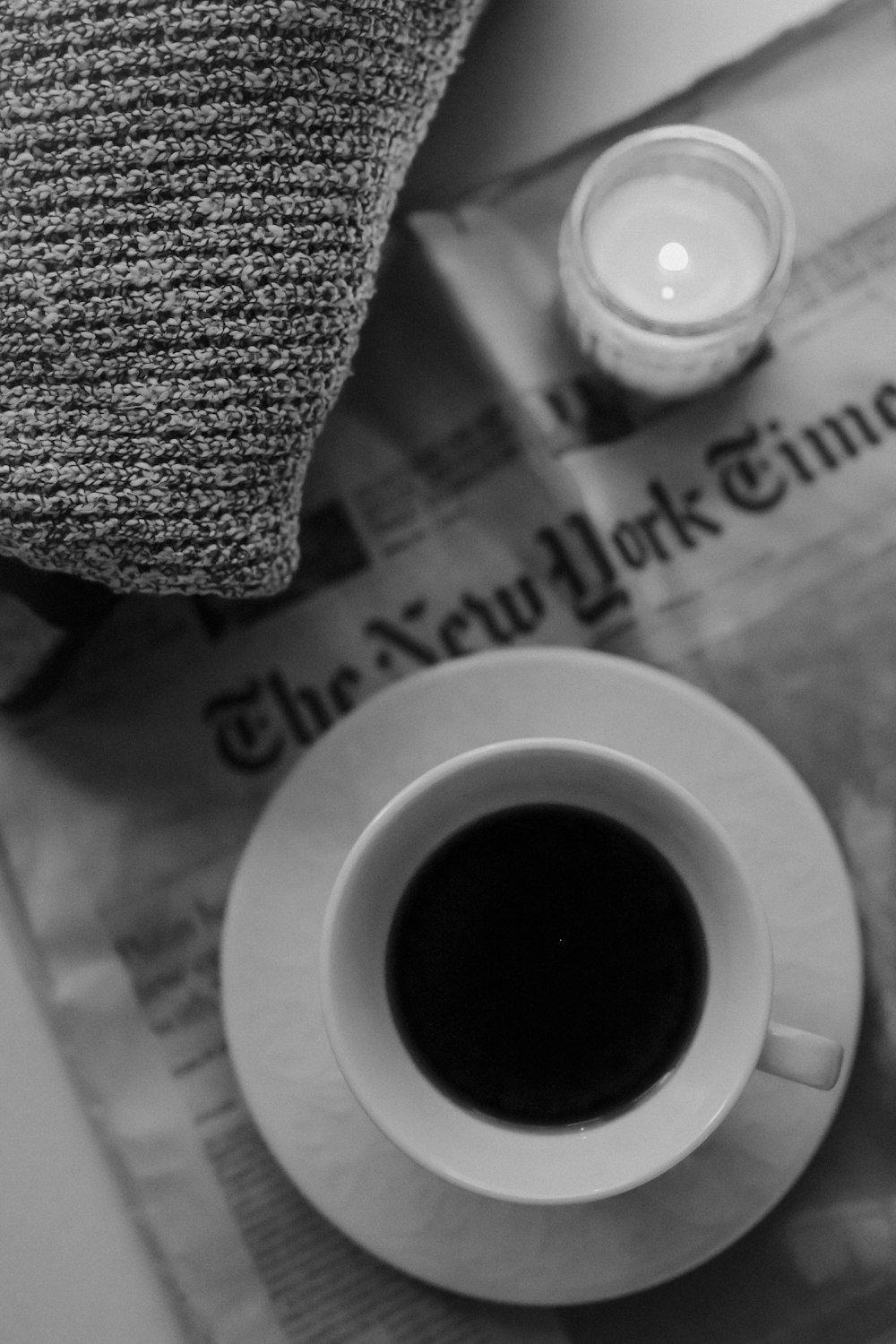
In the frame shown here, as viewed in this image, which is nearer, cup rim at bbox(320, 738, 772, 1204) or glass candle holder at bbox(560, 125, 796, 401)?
cup rim at bbox(320, 738, 772, 1204)

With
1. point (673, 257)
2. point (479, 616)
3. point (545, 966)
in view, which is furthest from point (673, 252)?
point (545, 966)

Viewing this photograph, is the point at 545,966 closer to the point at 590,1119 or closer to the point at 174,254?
the point at 590,1119

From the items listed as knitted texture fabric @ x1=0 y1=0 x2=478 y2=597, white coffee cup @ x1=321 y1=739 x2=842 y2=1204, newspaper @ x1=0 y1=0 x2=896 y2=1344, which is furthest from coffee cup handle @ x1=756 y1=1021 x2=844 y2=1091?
knitted texture fabric @ x1=0 y1=0 x2=478 y2=597

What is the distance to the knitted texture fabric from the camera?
35 centimetres

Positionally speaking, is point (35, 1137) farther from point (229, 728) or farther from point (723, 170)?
point (723, 170)

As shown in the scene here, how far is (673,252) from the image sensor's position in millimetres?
487

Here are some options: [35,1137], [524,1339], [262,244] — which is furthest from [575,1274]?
[262,244]

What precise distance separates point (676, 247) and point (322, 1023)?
36 centimetres

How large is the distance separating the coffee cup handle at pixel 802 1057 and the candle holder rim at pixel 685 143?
27 cm

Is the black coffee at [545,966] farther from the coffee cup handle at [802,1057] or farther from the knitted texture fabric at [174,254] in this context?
the knitted texture fabric at [174,254]

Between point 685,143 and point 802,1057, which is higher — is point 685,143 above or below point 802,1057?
above

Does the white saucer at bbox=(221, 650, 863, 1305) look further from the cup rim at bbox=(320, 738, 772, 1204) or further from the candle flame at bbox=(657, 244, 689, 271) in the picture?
the candle flame at bbox=(657, 244, 689, 271)

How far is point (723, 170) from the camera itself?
1.58 feet

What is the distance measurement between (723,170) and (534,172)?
0.28 feet
